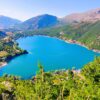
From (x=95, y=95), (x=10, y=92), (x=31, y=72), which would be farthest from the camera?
(x=31, y=72)

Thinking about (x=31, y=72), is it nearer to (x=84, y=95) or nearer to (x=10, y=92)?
(x=10, y=92)

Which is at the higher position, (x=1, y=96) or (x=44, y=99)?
(x=44, y=99)

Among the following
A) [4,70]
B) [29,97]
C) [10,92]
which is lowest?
[4,70]

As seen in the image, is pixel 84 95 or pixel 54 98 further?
pixel 54 98

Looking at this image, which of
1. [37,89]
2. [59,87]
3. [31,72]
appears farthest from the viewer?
[31,72]

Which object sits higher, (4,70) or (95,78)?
(95,78)

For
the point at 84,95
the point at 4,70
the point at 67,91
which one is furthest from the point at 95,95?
the point at 4,70

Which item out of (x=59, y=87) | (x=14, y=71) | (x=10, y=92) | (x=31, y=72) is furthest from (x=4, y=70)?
(x=59, y=87)

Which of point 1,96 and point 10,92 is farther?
point 10,92

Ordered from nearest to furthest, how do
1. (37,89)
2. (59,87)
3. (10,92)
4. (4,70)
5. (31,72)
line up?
(37,89), (59,87), (10,92), (31,72), (4,70)

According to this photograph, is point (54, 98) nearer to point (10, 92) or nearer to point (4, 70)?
point (10, 92)
